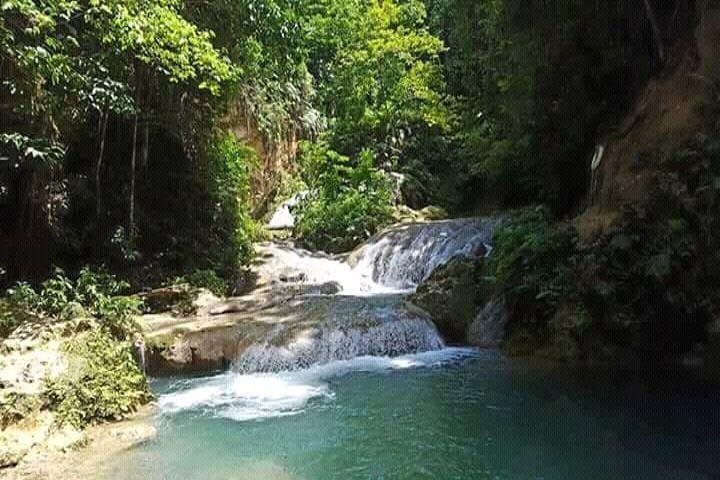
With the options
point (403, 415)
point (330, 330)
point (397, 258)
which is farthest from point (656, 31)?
point (403, 415)

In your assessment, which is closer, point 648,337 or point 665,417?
point 665,417

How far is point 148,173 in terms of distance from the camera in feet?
38.0

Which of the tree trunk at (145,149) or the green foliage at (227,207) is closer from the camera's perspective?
the tree trunk at (145,149)

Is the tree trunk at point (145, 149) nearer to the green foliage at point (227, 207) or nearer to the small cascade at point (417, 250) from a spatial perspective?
the green foliage at point (227, 207)

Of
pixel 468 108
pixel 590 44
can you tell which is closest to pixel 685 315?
pixel 590 44

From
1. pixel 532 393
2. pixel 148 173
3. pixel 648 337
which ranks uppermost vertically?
pixel 148 173

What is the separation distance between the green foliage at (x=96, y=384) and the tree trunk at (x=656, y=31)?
29.1ft

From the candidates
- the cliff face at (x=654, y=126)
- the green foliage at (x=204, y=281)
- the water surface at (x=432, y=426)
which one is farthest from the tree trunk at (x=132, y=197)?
the cliff face at (x=654, y=126)

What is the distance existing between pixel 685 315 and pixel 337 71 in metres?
15.9

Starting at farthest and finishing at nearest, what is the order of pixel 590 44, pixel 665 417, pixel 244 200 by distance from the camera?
pixel 244 200, pixel 590 44, pixel 665 417

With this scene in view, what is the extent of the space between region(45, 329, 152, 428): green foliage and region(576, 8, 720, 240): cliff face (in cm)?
632

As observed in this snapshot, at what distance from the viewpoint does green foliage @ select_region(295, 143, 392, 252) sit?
15.9 m

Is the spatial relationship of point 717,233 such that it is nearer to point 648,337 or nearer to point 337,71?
point 648,337

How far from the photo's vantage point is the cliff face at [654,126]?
8.11 m
